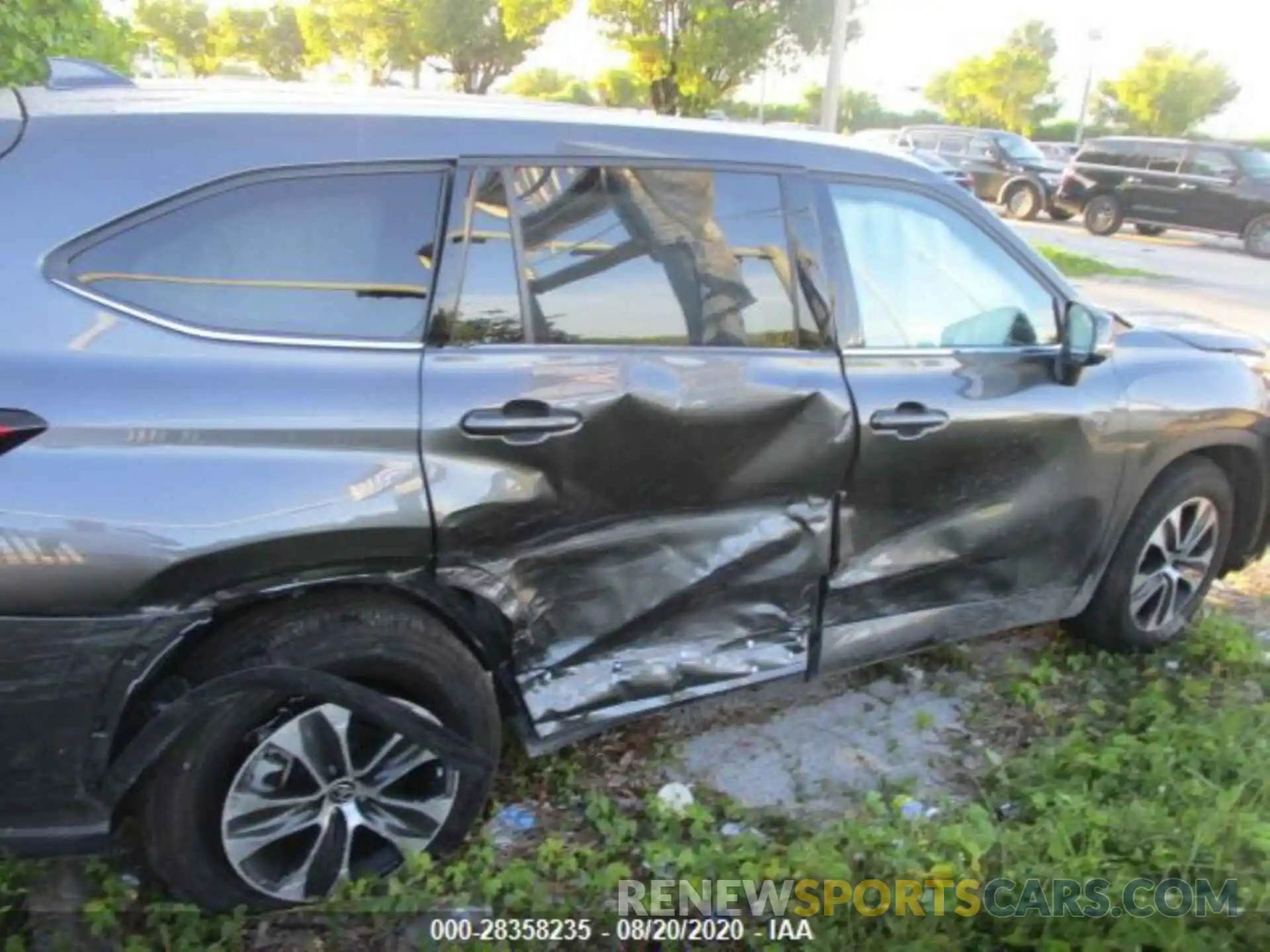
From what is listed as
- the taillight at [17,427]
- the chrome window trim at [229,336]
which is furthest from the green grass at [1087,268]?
the taillight at [17,427]

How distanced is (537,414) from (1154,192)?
1980cm

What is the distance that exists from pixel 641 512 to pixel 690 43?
1417cm

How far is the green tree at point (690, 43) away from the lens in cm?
1530

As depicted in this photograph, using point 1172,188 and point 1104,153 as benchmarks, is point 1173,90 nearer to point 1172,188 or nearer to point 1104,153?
point 1104,153

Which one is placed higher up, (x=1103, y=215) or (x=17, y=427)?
(x=17, y=427)

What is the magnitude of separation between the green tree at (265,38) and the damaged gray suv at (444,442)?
48381 millimetres

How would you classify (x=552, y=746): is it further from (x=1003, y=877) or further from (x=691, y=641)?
(x=1003, y=877)

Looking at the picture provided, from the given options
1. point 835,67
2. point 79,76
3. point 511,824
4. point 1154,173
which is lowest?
point 511,824

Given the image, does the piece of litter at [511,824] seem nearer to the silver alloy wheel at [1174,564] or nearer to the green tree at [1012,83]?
the silver alloy wheel at [1174,564]

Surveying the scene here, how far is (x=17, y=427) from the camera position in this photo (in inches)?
76.9

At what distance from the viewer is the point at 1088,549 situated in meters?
3.49

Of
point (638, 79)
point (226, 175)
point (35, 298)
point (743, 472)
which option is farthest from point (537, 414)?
point (638, 79)

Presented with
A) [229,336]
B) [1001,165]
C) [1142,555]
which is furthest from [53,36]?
[1001,165]

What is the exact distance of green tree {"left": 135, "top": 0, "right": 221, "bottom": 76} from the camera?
43.7 meters
